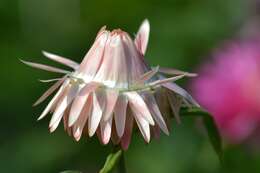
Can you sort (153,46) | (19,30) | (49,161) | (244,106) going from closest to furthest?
(244,106)
(49,161)
(153,46)
(19,30)

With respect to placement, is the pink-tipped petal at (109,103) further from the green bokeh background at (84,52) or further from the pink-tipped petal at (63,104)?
the green bokeh background at (84,52)

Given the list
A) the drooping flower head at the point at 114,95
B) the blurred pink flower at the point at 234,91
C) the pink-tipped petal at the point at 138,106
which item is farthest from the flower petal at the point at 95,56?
the blurred pink flower at the point at 234,91

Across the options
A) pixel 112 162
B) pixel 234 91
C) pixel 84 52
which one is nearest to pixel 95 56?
pixel 112 162

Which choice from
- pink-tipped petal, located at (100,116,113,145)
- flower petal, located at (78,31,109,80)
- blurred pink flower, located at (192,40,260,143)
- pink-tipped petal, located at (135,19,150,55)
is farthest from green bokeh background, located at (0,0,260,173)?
pink-tipped petal, located at (100,116,113,145)

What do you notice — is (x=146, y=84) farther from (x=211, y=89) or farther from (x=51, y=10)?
(x=51, y=10)

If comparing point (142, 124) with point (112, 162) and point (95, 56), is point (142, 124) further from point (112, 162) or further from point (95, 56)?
point (95, 56)

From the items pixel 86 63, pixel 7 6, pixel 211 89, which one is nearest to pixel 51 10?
pixel 7 6
